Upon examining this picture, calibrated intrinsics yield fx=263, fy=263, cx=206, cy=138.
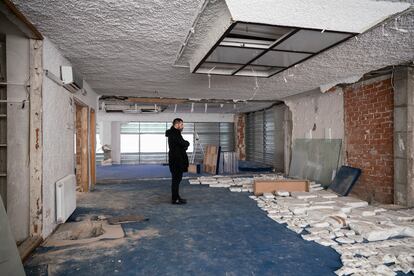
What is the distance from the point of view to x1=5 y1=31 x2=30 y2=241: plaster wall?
2.79m

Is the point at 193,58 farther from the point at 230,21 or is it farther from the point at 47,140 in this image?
the point at 47,140

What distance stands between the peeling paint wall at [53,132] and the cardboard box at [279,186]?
3373mm

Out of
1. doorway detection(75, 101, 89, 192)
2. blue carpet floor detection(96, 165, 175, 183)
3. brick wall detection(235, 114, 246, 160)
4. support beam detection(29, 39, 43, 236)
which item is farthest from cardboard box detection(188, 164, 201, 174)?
support beam detection(29, 39, 43, 236)

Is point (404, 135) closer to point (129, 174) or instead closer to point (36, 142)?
point (36, 142)

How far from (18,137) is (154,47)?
182cm

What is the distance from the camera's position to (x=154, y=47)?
3.28 metres

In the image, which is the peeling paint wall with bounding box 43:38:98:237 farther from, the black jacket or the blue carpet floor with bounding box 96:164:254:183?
the blue carpet floor with bounding box 96:164:254:183

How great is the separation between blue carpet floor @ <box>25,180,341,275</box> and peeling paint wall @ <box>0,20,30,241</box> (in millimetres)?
471

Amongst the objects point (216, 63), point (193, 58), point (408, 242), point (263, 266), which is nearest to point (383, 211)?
point (408, 242)

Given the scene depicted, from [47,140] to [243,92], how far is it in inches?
179

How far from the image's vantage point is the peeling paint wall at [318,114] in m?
5.78

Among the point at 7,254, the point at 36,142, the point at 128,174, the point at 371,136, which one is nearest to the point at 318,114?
the point at 371,136

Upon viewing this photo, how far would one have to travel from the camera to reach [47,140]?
3.04 metres

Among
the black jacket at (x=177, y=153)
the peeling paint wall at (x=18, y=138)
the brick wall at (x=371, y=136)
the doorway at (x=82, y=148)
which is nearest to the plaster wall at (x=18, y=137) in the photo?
the peeling paint wall at (x=18, y=138)
